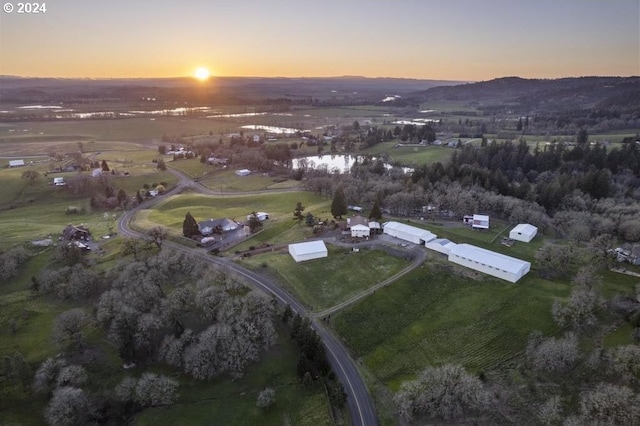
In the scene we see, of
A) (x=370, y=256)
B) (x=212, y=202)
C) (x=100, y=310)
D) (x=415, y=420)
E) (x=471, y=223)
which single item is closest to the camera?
(x=415, y=420)

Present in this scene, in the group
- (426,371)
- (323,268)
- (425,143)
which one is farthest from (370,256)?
(425,143)

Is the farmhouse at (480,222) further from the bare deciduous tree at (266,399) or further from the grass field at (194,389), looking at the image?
the bare deciduous tree at (266,399)

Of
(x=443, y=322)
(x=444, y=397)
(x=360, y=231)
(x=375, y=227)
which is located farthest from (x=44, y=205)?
(x=444, y=397)

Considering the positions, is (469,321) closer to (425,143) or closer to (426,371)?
(426,371)

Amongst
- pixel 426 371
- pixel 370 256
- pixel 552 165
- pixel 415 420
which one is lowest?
pixel 415 420

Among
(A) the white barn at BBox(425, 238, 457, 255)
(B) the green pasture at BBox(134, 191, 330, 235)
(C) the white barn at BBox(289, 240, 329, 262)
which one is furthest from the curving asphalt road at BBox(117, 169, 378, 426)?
(A) the white barn at BBox(425, 238, 457, 255)

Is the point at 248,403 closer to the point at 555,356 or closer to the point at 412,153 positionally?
the point at 555,356
